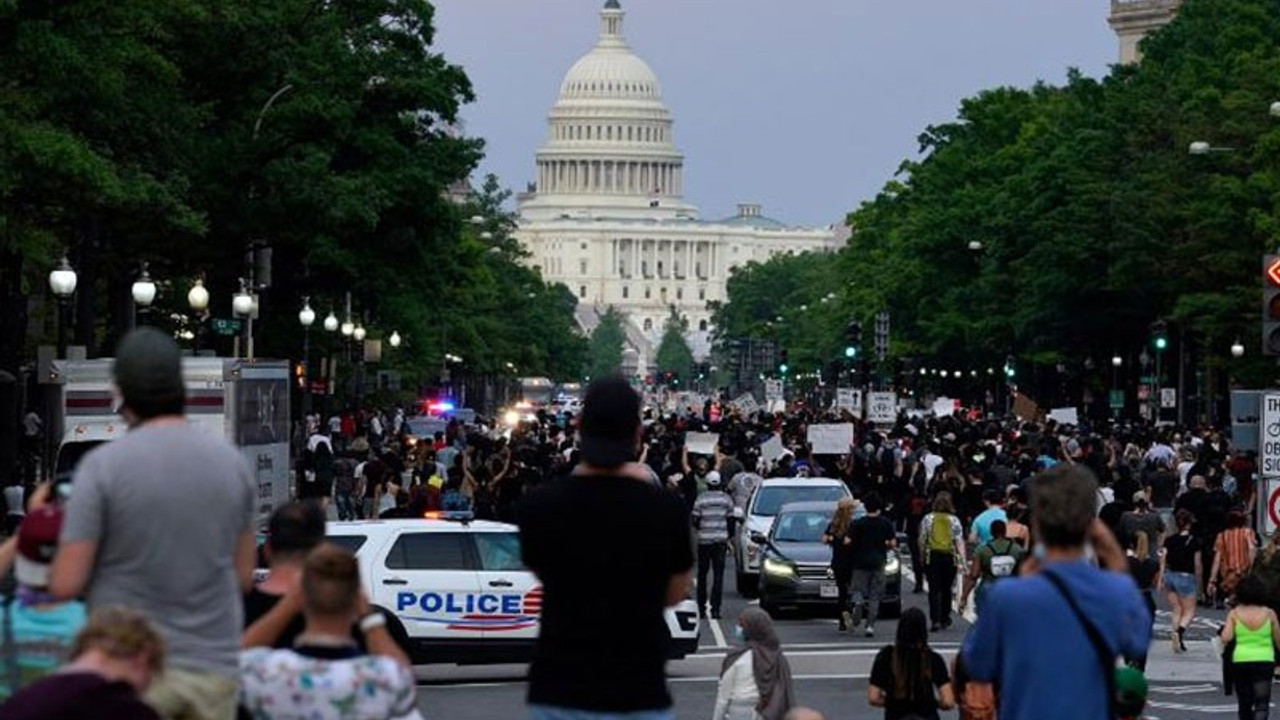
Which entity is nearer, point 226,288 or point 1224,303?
point 226,288

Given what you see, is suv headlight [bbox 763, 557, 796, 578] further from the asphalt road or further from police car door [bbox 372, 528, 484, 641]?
police car door [bbox 372, 528, 484, 641]

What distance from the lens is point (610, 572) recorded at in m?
11.4

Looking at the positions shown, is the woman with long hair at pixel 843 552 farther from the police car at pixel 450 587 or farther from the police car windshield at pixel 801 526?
the police car at pixel 450 587

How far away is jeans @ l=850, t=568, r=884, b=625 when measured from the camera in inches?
1379

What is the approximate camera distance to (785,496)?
41.6 m

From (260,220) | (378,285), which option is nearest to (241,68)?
(260,220)

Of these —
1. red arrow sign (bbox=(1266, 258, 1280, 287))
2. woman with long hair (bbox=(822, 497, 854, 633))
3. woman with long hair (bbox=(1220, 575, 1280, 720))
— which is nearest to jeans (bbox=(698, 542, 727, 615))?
woman with long hair (bbox=(822, 497, 854, 633))

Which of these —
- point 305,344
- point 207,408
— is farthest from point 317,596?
point 305,344

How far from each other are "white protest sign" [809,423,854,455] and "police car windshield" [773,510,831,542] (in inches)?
843

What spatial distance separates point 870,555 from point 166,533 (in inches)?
953

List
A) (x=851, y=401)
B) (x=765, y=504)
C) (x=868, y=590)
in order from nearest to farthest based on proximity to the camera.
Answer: (x=868, y=590), (x=765, y=504), (x=851, y=401)

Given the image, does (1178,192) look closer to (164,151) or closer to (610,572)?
(164,151)

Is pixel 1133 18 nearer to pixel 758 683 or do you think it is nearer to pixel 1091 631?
pixel 758 683

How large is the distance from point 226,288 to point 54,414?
16240 millimetres
